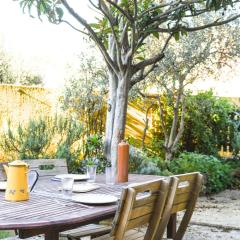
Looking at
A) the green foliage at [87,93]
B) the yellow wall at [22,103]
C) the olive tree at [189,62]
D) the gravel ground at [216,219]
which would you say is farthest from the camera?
the yellow wall at [22,103]

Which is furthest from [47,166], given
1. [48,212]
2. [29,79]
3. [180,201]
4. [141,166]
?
[29,79]

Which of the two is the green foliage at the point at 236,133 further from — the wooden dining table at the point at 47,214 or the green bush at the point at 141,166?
the wooden dining table at the point at 47,214

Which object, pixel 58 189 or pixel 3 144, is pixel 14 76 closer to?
pixel 3 144

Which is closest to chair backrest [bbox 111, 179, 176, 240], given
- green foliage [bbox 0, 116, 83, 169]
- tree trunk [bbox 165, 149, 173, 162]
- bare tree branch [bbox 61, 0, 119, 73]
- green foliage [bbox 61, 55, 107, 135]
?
bare tree branch [bbox 61, 0, 119, 73]

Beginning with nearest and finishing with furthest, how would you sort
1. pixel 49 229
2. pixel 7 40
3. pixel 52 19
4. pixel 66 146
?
pixel 49 229, pixel 52 19, pixel 66 146, pixel 7 40

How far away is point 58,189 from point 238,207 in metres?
4.36

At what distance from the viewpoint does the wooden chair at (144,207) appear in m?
2.34

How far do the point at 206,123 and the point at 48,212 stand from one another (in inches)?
292

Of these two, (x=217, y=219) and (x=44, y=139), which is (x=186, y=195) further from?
(x=44, y=139)

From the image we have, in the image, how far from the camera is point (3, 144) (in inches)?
269

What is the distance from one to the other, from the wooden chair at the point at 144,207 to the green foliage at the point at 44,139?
3674mm

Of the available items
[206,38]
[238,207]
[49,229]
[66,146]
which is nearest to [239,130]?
[206,38]

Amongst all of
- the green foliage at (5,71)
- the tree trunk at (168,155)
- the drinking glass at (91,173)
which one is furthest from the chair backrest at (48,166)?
the green foliage at (5,71)

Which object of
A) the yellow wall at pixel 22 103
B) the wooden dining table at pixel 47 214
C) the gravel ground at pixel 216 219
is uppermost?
the yellow wall at pixel 22 103
